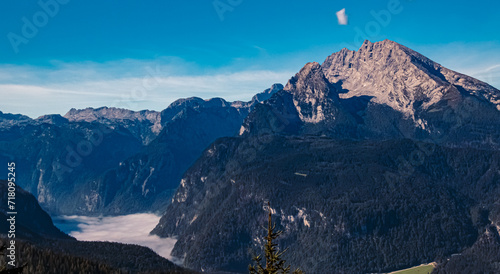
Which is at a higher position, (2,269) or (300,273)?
(2,269)

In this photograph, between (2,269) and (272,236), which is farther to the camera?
(272,236)

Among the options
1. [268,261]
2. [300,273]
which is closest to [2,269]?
[268,261]

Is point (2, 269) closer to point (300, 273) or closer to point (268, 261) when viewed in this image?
point (268, 261)

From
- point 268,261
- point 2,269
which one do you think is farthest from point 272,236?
point 2,269

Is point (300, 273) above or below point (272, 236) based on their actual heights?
below

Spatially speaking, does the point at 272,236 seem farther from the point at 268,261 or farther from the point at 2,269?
the point at 2,269

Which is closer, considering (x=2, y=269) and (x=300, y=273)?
(x=2, y=269)

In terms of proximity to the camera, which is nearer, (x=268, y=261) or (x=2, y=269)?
(x=2, y=269)
